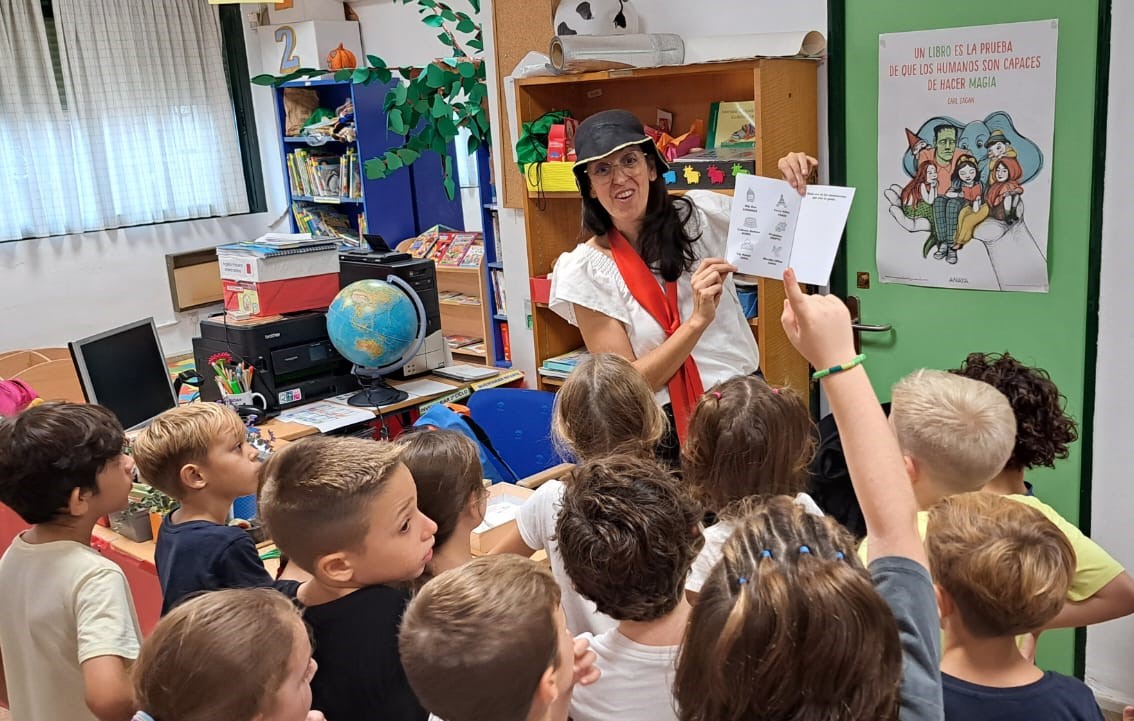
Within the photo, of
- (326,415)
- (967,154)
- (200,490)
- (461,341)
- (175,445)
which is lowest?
(461,341)

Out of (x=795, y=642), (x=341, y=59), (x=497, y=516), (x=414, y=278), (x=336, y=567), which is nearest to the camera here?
(x=795, y=642)

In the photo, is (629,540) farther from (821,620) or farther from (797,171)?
(797,171)

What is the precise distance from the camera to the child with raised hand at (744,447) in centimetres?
160

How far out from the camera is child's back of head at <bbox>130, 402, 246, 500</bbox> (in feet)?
6.31

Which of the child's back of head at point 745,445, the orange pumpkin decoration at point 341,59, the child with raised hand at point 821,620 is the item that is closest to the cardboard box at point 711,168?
the child's back of head at point 745,445

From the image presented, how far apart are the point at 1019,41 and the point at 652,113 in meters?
1.25

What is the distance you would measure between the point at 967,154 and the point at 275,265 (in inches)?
92.8

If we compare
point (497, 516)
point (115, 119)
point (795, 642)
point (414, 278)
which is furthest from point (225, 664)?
point (115, 119)

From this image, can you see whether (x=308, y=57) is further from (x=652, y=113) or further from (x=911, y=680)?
(x=911, y=680)

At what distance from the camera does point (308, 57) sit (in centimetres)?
602

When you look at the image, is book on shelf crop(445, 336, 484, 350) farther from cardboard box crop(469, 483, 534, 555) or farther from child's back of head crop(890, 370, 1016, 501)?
child's back of head crop(890, 370, 1016, 501)

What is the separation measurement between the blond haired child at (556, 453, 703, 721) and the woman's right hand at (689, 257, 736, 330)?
0.93 meters

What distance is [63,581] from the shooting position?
172 cm

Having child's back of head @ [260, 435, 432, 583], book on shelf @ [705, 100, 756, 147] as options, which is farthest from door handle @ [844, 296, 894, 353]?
child's back of head @ [260, 435, 432, 583]
